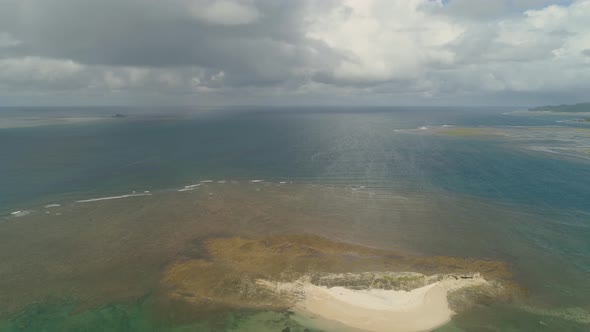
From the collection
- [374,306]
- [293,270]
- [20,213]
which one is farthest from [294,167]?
[374,306]

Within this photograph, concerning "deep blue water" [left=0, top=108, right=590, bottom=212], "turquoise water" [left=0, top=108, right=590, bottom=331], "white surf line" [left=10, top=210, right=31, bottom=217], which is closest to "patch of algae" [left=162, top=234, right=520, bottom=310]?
"turquoise water" [left=0, top=108, right=590, bottom=331]

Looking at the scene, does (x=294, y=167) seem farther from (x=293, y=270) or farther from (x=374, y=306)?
(x=374, y=306)

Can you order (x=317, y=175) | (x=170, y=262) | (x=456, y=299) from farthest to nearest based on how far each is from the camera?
(x=317, y=175)
(x=170, y=262)
(x=456, y=299)

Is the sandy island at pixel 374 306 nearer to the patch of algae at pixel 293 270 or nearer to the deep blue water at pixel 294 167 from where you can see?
the patch of algae at pixel 293 270

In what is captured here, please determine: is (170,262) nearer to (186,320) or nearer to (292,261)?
(186,320)

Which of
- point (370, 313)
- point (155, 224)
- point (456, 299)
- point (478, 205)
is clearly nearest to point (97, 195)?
point (155, 224)

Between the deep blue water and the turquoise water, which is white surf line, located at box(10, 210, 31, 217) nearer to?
the turquoise water

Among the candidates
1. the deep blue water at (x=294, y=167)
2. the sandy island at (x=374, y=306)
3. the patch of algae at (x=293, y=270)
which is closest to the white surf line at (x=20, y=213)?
the deep blue water at (x=294, y=167)
